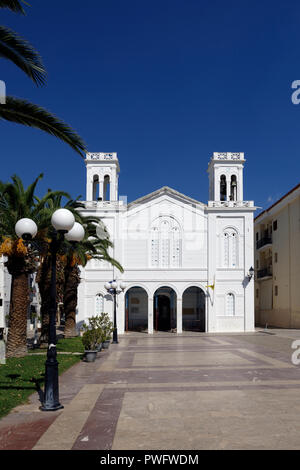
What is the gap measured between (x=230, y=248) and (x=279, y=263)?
26.3ft

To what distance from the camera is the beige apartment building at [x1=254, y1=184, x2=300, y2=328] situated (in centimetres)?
3672

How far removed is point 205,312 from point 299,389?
2401 centimetres

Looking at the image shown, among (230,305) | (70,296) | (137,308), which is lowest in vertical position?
(137,308)

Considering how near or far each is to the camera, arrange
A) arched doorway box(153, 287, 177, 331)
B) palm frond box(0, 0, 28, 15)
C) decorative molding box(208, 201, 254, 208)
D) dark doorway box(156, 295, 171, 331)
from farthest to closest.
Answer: dark doorway box(156, 295, 171, 331) → arched doorway box(153, 287, 177, 331) → decorative molding box(208, 201, 254, 208) → palm frond box(0, 0, 28, 15)

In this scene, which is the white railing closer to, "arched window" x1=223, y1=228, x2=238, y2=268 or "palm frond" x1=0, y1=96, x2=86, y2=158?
"arched window" x1=223, y1=228, x2=238, y2=268

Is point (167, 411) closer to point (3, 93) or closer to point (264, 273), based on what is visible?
point (3, 93)

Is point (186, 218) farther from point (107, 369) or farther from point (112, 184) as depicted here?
point (107, 369)

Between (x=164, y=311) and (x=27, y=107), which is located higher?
(x=27, y=107)

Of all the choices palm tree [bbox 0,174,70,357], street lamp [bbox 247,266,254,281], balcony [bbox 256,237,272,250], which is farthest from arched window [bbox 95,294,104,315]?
balcony [bbox 256,237,272,250]

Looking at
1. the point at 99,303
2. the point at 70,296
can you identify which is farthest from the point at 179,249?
the point at 70,296

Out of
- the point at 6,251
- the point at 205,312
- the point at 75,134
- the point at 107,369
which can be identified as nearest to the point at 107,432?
the point at 75,134

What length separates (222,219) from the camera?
116ft

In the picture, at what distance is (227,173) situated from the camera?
1422 inches

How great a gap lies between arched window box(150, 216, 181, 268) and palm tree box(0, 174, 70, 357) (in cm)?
1795
